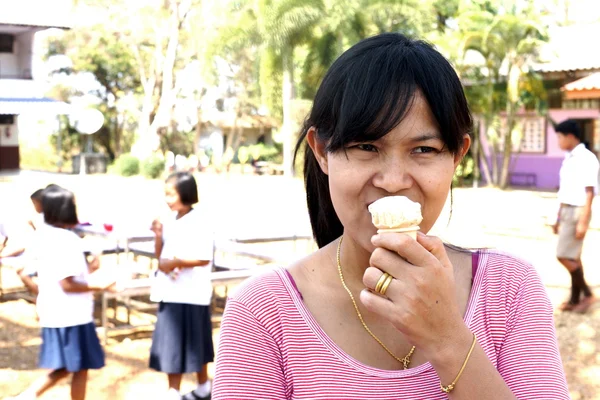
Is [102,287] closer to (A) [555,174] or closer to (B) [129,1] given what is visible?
(A) [555,174]

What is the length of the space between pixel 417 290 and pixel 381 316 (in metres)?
0.15

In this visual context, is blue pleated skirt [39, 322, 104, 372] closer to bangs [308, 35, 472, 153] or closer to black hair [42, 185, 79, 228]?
black hair [42, 185, 79, 228]

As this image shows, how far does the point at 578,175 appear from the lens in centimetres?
732

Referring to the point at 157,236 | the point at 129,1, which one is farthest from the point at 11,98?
the point at 157,236

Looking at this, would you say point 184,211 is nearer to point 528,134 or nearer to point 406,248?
point 406,248

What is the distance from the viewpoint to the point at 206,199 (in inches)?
813

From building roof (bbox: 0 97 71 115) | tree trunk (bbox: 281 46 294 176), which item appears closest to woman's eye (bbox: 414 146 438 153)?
tree trunk (bbox: 281 46 294 176)

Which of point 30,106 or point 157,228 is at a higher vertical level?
point 30,106

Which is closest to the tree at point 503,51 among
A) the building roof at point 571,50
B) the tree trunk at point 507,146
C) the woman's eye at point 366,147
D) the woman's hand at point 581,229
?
the tree trunk at point 507,146

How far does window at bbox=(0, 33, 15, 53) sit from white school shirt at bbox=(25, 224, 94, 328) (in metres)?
31.6

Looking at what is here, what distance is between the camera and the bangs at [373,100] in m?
1.30

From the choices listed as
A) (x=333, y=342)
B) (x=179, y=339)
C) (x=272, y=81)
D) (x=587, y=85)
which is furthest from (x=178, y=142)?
(x=333, y=342)

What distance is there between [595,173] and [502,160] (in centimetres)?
1910

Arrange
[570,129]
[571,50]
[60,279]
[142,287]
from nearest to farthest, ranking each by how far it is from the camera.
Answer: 1. [60,279]
2. [142,287]
3. [570,129]
4. [571,50]
